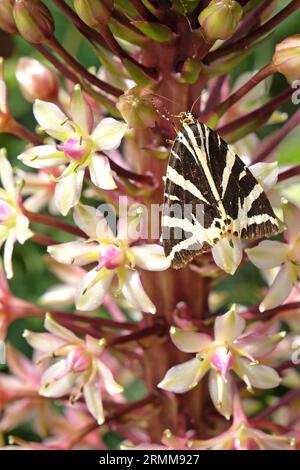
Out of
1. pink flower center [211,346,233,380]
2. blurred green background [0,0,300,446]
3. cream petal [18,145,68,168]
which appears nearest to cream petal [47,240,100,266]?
cream petal [18,145,68,168]

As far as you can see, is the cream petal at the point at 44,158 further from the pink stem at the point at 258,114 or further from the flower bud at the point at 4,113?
the pink stem at the point at 258,114

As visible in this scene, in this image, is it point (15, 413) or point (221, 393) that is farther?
point (15, 413)

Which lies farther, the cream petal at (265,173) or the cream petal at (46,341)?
the cream petal at (46,341)

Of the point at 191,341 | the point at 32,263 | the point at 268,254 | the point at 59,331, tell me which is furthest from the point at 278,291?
the point at 32,263

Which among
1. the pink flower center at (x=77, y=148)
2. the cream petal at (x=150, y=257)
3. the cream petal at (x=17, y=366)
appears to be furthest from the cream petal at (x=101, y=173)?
the cream petal at (x=17, y=366)

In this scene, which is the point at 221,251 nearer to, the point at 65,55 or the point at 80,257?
the point at 80,257

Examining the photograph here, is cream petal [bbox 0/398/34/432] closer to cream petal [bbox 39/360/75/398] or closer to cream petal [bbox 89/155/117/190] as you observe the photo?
cream petal [bbox 39/360/75/398]

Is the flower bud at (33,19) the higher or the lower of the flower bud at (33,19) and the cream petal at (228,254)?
the higher

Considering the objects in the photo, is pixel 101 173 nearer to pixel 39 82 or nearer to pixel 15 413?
pixel 39 82
